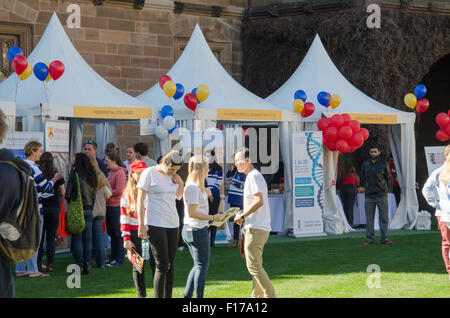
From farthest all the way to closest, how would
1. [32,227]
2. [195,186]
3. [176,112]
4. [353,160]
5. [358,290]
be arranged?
1. [353,160]
2. [176,112]
3. [358,290]
4. [195,186]
5. [32,227]

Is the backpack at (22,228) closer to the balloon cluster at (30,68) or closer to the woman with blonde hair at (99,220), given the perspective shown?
the woman with blonde hair at (99,220)

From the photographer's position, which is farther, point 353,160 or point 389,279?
point 353,160

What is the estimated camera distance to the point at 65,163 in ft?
41.7

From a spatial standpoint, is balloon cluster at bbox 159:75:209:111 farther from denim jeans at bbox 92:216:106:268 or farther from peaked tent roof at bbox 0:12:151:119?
denim jeans at bbox 92:216:106:268

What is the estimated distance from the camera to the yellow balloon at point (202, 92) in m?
13.8

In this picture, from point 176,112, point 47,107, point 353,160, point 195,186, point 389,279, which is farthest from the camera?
point 353,160

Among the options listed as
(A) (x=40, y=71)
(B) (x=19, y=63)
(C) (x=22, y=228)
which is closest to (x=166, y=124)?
(A) (x=40, y=71)

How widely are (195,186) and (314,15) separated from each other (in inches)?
550

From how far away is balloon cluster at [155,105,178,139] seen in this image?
13.5 meters

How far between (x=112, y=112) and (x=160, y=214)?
20.5 feet

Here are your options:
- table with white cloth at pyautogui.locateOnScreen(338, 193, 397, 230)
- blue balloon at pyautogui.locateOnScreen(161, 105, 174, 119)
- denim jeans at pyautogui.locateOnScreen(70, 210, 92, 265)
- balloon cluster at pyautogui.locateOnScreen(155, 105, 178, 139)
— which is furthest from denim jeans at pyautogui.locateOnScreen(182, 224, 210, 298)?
table with white cloth at pyautogui.locateOnScreen(338, 193, 397, 230)

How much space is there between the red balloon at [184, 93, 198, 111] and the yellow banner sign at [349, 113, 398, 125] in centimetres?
368

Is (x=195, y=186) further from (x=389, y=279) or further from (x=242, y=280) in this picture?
(x=389, y=279)

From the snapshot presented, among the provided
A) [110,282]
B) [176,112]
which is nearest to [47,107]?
[176,112]
